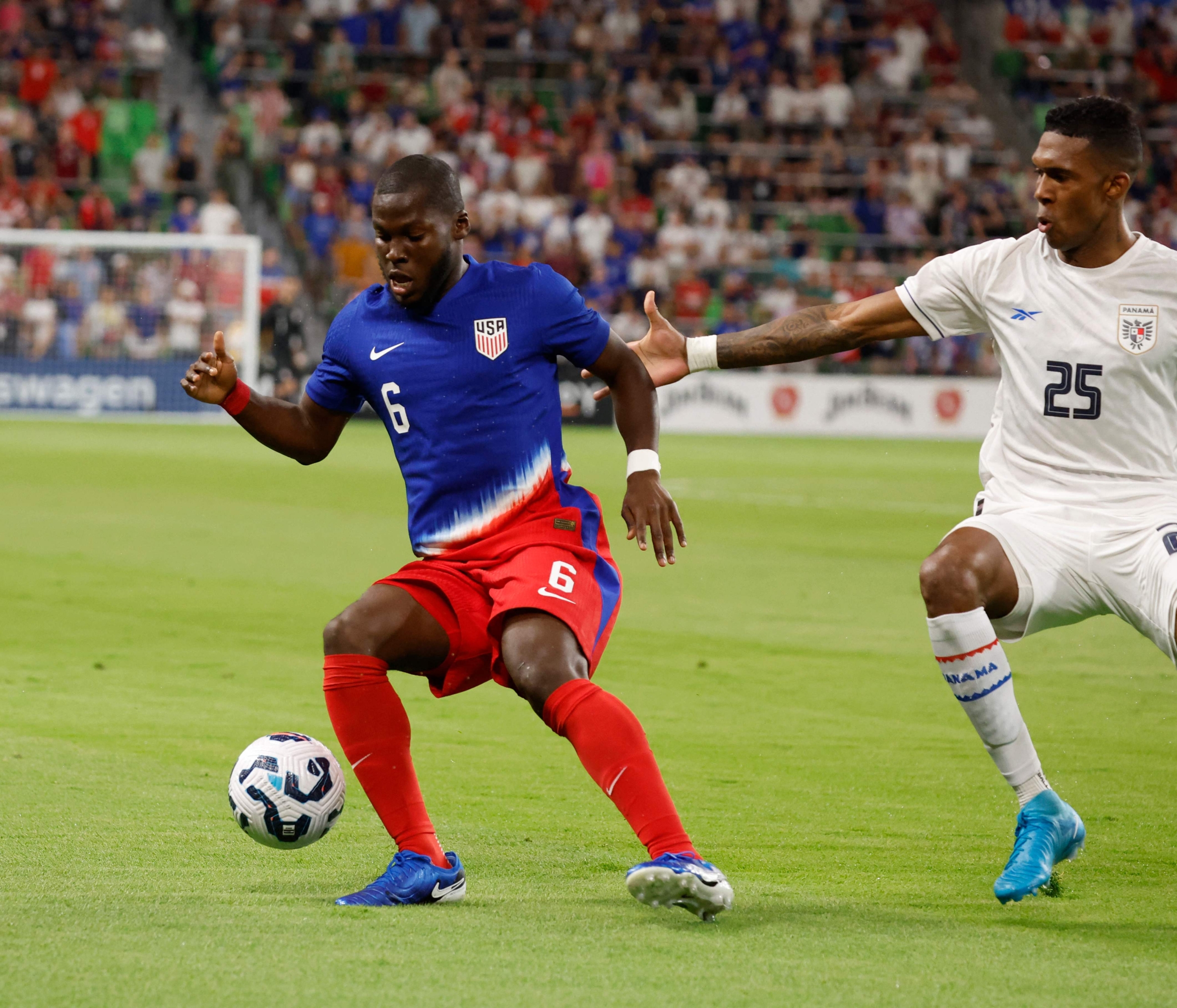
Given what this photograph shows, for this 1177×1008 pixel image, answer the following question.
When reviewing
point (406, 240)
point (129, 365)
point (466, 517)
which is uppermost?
point (406, 240)

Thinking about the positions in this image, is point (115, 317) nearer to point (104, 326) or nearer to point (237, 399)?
point (104, 326)

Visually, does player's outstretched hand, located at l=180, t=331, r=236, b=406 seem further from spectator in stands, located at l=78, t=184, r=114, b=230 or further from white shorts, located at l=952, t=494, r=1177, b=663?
spectator in stands, located at l=78, t=184, r=114, b=230

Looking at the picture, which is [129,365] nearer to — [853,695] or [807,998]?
[853,695]

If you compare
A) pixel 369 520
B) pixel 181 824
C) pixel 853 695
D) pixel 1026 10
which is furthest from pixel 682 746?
pixel 1026 10

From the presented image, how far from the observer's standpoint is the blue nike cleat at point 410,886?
4184 mm

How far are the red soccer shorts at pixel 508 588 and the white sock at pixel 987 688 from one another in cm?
94

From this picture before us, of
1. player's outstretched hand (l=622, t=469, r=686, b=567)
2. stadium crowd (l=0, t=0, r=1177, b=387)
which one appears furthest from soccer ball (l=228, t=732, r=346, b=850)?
stadium crowd (l=0, t=0, r=1177, b=387)

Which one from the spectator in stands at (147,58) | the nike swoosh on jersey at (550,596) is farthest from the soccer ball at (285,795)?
the spectator in stands at (147,58)

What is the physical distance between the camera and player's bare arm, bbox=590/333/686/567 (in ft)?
14.7

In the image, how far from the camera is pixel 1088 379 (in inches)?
191

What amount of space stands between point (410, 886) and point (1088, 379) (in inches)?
94.3

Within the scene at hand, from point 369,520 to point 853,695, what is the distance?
6.95 m

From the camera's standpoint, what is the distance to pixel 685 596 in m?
10.9

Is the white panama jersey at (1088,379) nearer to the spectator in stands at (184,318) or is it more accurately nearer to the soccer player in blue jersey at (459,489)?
the soccer player in blue jersey at (459,489)
